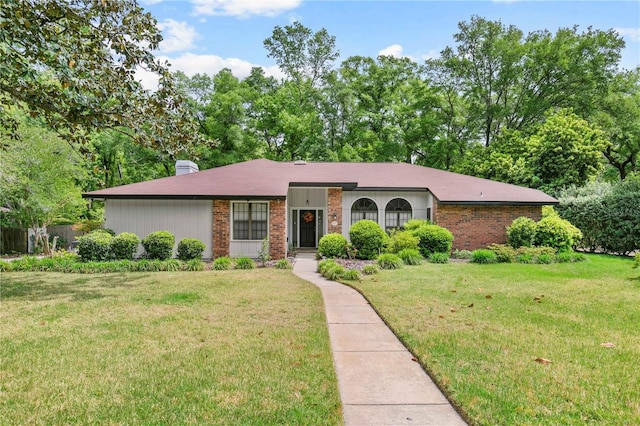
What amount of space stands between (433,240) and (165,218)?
1014 centimetres

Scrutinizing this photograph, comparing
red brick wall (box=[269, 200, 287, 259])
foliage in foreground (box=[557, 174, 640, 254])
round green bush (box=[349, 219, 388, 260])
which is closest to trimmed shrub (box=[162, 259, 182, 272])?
red brick wall (box=[269, 200, 287, 259])

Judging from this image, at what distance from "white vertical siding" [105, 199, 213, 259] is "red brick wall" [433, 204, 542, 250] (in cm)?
929

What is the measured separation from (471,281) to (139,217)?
12170mm

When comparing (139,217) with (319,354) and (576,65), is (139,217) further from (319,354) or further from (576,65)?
(576,65)

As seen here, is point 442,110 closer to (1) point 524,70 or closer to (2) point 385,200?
(1) point 524,70

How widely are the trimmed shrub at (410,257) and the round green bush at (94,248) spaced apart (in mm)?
9894

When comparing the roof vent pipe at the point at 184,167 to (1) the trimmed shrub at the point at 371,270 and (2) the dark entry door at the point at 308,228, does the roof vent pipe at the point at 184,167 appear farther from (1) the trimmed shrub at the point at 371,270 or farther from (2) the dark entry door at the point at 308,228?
(1) the trimmed shrub at the point at 371,270

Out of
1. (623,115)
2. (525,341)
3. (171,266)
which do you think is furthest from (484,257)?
(623,115)

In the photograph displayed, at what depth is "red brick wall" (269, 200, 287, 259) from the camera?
14.9m

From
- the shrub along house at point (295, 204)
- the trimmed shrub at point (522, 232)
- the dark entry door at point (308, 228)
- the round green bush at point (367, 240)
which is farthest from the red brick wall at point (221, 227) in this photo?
the trimmed shrub at point (522, 232)

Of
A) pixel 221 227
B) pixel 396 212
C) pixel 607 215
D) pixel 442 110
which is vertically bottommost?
pixel 221 227

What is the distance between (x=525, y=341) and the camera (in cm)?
501

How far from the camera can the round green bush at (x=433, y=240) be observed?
48.1ft

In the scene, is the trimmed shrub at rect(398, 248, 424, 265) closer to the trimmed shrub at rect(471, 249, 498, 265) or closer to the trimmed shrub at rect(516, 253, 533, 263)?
the trimmed shrub at rect(471, 249, 498, 265)
